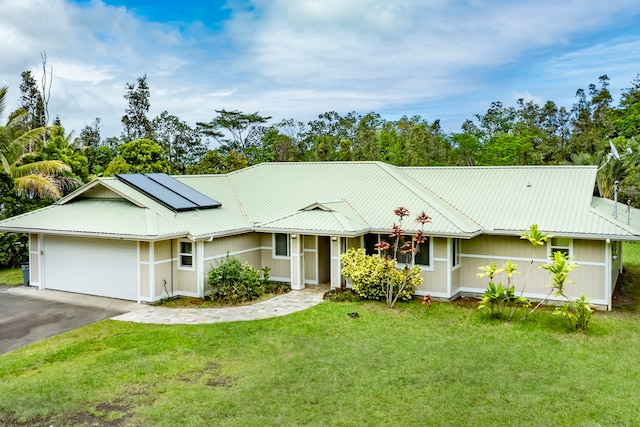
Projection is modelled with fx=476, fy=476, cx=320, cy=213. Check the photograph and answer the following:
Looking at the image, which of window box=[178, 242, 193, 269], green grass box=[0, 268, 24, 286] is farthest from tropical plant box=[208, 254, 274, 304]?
green grass box=[0, 268, 24, 286]

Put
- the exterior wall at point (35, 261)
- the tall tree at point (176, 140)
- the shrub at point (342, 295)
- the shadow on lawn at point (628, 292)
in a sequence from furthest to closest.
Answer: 1. the tall tree at point (176, 140)
2. the exterior wall at point (35, 261)
3. the shrub at point (342, 295)
4. the shadow on lawn at point (628, 292)

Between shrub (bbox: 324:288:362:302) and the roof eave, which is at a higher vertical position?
the roof eave

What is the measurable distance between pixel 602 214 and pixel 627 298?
312 centimetres

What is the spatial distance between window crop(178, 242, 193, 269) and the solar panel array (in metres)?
1.35

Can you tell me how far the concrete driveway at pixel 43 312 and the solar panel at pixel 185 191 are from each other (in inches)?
162

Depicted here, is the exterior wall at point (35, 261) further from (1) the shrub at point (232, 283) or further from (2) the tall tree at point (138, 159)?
(2) the tall tree at point (138, 159)

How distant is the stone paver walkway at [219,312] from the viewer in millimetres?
12203

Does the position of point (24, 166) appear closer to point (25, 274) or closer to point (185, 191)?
point (25, 274)

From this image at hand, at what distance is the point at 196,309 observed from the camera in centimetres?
1318

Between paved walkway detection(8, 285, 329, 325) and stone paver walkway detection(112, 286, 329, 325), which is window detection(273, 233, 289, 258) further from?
stone paver walkway detection(112, 286, 329, 325)

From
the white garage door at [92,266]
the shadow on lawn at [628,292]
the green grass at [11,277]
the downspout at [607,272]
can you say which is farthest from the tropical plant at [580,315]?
the green grass at [11,277]

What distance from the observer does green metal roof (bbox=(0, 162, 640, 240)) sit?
45.1 feet

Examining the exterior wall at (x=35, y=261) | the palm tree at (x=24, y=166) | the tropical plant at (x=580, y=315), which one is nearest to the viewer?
the tropical plant at (x=580, y=315)

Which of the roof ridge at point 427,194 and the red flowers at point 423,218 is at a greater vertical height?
the roof ridge at point 427,194
